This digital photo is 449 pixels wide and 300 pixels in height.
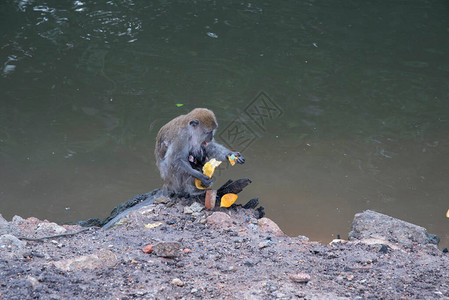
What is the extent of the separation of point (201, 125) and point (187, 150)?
0.32 metres

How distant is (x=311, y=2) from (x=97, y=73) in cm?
675

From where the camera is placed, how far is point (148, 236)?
4.66m

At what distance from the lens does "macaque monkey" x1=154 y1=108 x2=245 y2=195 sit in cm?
546

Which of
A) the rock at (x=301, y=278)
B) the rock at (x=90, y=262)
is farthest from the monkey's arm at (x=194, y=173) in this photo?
the rock at (x=301, y=278)

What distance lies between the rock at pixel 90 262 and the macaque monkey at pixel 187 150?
1.77m

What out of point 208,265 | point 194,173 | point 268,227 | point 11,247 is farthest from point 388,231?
point 11,247

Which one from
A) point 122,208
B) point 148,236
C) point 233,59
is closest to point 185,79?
point 233,59

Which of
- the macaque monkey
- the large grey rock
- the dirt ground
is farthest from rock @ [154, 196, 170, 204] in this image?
the large grey rock

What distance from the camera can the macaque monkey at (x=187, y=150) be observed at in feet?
17.9

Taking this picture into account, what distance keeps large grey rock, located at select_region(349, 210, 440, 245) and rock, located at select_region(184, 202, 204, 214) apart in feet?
4.78

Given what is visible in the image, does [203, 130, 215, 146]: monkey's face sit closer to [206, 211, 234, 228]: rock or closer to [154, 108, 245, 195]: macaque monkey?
[154, 108, 245, 195]: macaque monkey

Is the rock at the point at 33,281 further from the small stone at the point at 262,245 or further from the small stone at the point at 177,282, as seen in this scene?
the small stone at the point at 262,245

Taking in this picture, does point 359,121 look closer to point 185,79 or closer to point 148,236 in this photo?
point 185,79

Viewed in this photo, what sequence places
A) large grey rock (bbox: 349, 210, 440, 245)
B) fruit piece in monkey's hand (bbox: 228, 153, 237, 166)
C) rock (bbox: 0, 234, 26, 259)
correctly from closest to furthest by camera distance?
rock (bbox: 0, 234, 26, 259), large grey rock (bbox: 349, 210, 440, 245), fruit piece in monkey's hand (bbox: 228, 153, 237, 166)
